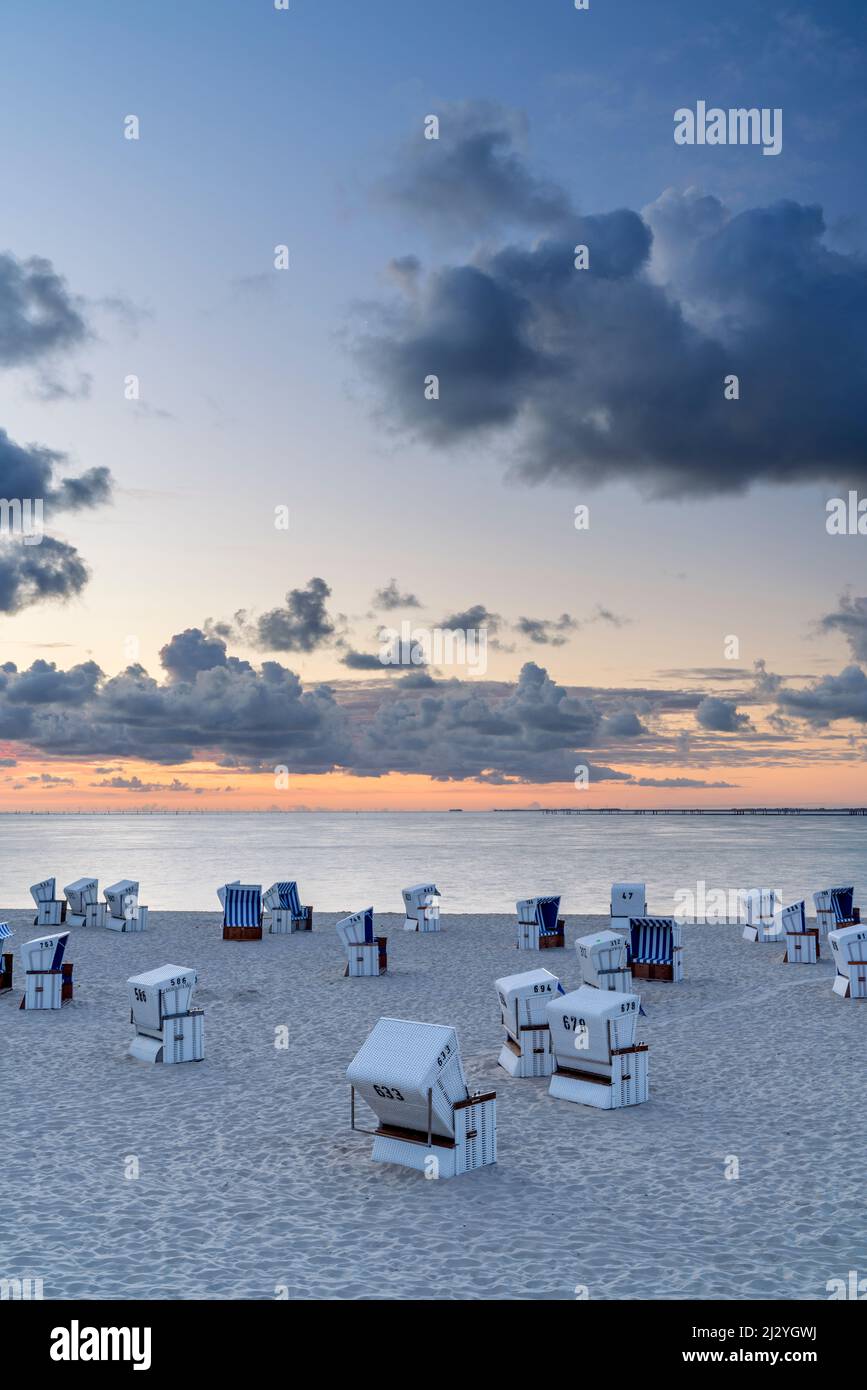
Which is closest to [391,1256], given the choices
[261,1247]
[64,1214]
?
[261,1247]

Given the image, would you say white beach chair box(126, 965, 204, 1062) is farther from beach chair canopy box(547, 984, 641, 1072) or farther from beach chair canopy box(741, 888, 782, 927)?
beach chair canopy box(741, 888, 782, 927)

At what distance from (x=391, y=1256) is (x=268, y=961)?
18.8 metres

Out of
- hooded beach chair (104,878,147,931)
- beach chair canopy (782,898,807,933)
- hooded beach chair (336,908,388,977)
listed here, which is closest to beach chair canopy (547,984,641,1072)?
hooded beach chair (336,908,388,977)

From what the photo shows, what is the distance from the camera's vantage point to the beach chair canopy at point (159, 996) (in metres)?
16.4

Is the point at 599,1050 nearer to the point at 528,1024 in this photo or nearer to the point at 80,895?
the point at 528,1024

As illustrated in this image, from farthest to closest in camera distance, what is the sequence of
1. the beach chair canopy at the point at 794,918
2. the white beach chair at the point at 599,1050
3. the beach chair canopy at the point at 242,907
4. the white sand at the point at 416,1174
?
1. the beach chair canopy at the point at 242,907
2. the beach chair canopy at the point at 794,918
3. the white beach chair at the point at 599,1050
4. the white sand at the point at 416,1174

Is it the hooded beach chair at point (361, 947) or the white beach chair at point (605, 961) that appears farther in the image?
the hooded beach chair at point (361, 947)

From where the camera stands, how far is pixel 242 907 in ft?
103

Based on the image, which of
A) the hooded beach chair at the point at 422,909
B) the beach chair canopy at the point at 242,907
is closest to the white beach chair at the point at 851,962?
the hooded beach chair at the point at 422,909

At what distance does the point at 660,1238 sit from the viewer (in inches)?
382

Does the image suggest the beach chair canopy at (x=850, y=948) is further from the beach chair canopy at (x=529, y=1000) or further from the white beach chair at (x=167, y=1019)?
the white beach chair at (x=167, y=1019)

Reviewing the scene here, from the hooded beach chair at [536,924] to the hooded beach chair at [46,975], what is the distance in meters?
12.6
